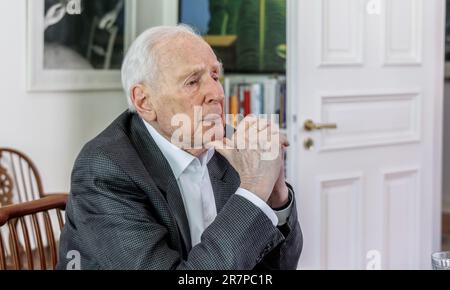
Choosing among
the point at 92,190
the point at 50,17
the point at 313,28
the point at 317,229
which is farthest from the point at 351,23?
the point at 92,190

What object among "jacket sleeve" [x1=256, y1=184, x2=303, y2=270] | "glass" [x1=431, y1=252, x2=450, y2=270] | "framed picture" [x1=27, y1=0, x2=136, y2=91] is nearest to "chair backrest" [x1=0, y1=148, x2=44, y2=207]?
"framed picture" [x1=27, y1=0, x2=136, y2=91]

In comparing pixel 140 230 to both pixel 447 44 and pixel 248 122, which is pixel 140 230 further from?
pixel 447 44

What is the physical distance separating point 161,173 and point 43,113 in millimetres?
1416

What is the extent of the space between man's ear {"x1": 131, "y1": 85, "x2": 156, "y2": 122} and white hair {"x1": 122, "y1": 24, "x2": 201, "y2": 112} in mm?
12

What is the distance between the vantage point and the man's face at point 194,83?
1.04m

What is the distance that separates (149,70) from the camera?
107 centimetres

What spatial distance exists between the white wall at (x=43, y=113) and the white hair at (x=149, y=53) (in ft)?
4.18

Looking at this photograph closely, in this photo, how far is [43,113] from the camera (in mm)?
2383

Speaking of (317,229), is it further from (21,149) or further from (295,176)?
(21,149)

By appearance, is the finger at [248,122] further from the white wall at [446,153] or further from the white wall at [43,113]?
the white wall at [446,153]

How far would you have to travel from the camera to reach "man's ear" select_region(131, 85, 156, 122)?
109 centimetres

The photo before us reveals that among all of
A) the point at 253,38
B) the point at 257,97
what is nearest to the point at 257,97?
the point at 257,97

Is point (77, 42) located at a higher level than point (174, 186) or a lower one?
higher

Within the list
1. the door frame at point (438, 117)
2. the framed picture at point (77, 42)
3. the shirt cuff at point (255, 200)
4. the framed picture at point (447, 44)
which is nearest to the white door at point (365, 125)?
the door frame at point (438, 117)
